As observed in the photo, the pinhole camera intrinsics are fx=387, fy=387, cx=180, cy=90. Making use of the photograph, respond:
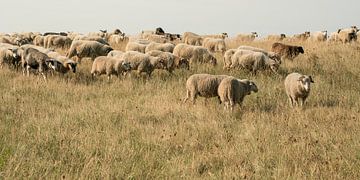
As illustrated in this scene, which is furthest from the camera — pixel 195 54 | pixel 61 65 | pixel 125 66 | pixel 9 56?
pixel 195 54

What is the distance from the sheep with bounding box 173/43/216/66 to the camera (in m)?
17.5

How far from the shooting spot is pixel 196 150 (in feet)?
23.0

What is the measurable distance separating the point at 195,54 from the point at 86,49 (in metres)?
→ 5.18

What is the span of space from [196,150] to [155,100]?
4591mm

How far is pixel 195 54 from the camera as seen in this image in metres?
17.9

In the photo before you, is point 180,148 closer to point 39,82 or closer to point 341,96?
point 341,96

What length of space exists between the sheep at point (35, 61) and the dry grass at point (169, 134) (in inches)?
68.7

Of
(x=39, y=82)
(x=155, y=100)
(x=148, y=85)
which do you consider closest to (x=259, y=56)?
(x=148, y=85)

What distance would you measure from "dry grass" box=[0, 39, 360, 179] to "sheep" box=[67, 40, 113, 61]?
16.3 feet

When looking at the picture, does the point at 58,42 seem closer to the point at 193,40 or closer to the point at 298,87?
the point at 193,40

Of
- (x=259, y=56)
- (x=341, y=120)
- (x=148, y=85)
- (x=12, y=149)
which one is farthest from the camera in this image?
(x=259, y=56)

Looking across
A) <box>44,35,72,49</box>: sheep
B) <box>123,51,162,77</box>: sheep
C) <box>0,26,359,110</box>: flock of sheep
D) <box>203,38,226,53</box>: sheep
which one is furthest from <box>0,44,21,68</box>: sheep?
<box>203,38,226,53</box>: sheep

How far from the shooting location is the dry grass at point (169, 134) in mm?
5754

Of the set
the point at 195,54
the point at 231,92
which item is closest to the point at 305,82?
the point at 231,92
